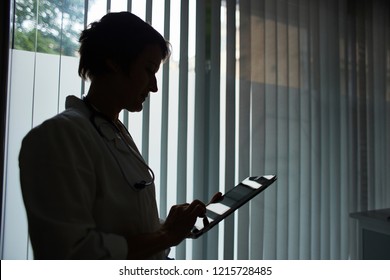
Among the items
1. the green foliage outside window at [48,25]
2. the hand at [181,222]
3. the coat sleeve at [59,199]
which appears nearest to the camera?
the coat sleeve at [59,199]

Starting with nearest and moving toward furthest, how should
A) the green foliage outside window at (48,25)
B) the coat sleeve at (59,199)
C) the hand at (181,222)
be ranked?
1. the coat sleeve at (59,199)
2. the hand at (181,222)
3. the green foliage outside window at (48,25)

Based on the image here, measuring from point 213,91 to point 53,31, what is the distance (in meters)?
0.73

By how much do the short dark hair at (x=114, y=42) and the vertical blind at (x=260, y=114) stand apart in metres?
0.46

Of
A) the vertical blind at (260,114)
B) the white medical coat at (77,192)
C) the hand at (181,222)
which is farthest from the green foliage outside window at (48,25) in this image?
the hand at (181,222)

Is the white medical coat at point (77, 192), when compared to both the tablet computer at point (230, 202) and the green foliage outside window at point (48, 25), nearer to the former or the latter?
the tablet computer at point (230, 202)

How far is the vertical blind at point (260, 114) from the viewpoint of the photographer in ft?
3.80

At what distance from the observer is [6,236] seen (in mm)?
1077

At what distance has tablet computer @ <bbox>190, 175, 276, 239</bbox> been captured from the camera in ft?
2.47

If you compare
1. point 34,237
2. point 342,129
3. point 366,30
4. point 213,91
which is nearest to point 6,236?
point 34,237

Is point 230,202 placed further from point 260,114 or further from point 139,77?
point 260,114

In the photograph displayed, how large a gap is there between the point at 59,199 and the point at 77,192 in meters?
0.03

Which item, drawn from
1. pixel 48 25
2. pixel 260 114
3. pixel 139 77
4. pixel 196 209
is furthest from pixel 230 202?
pixel 48 25

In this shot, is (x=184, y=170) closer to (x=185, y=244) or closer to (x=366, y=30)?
(x=185, y=244)

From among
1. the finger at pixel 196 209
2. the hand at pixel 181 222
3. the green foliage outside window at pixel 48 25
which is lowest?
the hand at pixel 181 222
